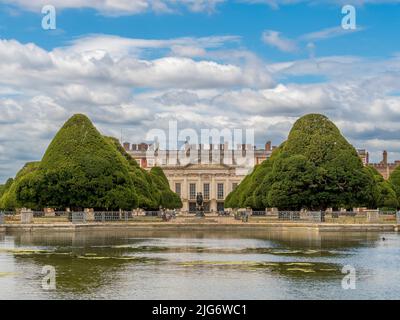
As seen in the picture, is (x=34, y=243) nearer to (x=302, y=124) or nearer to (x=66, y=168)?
(x=66, y=168)

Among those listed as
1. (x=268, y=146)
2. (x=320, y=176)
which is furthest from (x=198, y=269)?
(x=268, y=146)

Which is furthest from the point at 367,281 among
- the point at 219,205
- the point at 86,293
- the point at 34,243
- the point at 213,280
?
the point at 219,205

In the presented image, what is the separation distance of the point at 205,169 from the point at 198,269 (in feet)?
402

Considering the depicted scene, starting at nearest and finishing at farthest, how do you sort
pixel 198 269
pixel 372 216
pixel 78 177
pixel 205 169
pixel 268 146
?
pixel 198 269, pixel 372 216, pixel 78 177, pixel 205 169, pixel 268 146

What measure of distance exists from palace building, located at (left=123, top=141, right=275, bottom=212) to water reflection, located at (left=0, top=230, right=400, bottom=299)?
10861 cm

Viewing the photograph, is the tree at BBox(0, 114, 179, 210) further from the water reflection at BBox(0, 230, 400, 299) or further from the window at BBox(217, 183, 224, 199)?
the window at BBox(217, 183, 224, 199)

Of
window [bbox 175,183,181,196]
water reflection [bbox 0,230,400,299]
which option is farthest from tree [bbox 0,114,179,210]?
window [bbox 175,183,181,196]

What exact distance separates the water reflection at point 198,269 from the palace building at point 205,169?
108611mm

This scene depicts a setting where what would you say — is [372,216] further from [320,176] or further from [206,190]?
[206,190]

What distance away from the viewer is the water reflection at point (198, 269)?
19797mm

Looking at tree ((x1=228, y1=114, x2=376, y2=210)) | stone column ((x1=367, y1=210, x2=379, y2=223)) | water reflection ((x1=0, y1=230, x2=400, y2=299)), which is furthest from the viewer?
tree ((x1=228, y1=114, x2=376, y2=210))

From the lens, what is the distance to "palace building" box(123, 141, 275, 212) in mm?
146750

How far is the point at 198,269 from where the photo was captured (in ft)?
80.9

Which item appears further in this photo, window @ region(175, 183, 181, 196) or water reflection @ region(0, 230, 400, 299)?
window @ region(175, 183, 181, 196)
